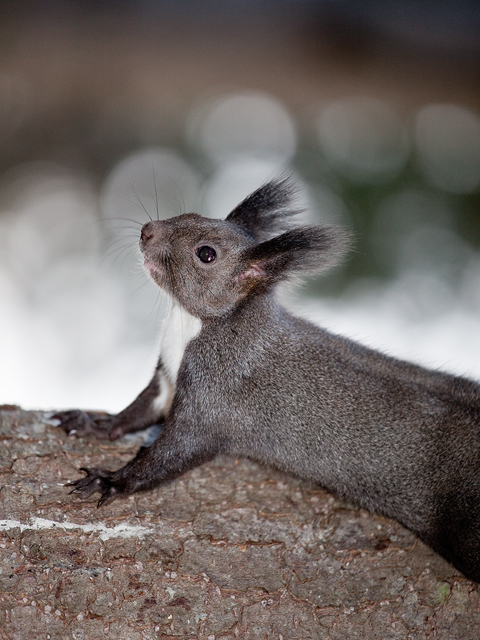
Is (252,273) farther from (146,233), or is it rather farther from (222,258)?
(146,233)

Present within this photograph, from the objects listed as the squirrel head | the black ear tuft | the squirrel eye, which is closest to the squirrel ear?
the squirrel head

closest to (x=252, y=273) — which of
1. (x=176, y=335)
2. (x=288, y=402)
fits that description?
Answer: (x=176, y=335)

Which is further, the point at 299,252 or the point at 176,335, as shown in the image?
the point at 176,335

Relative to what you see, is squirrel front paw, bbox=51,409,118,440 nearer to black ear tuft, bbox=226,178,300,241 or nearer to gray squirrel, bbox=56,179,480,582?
gray squirrel, bbox=56,179,480,582

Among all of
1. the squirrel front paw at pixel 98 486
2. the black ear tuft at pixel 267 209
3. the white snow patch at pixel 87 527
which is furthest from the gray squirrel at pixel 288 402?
the black ear tuft at pixel 267 209

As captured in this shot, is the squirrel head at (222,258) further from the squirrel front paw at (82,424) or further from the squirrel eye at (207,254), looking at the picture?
the squirrel front paw at (82,424)

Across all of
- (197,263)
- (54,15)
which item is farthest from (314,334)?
(54,15)
